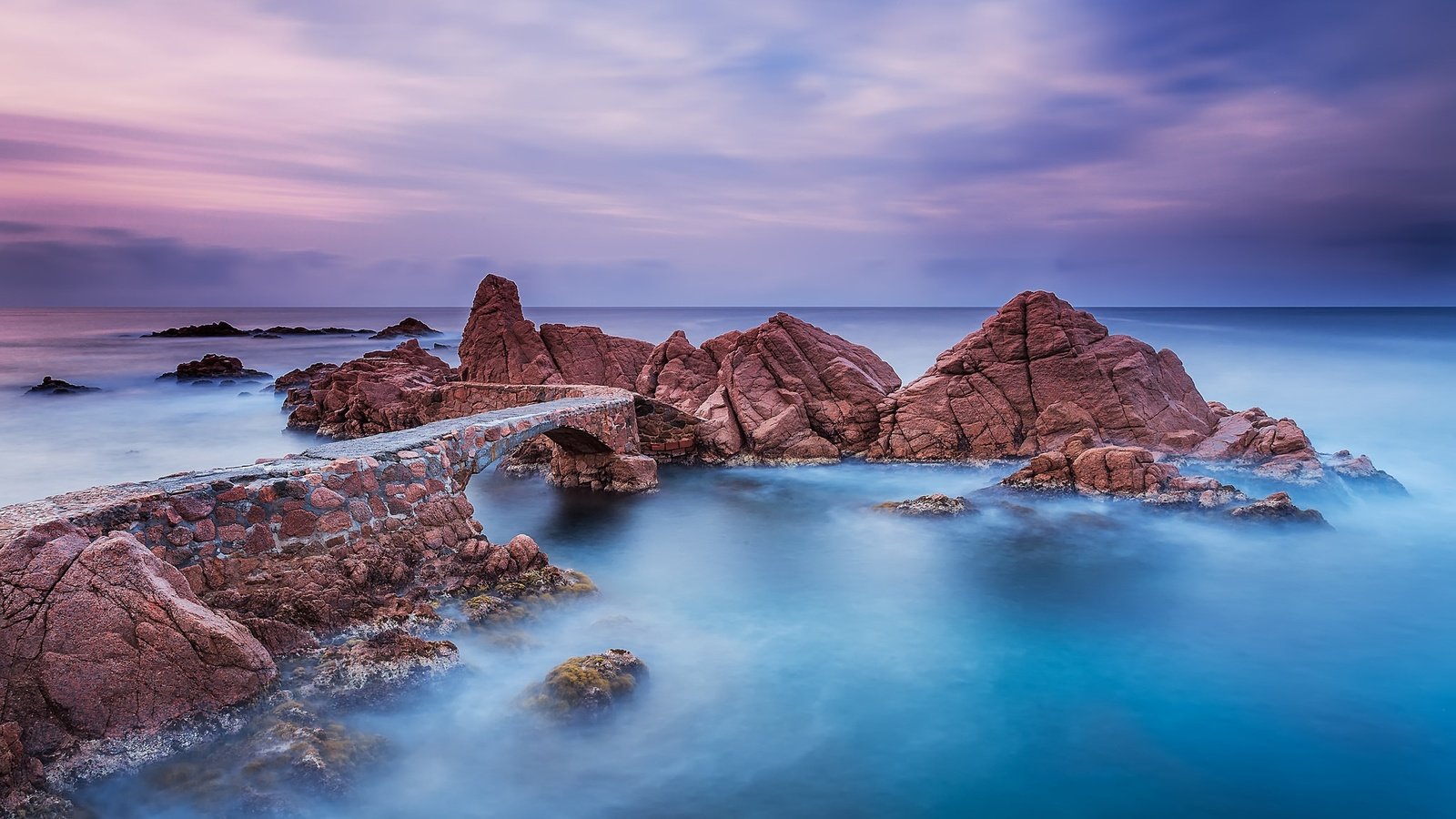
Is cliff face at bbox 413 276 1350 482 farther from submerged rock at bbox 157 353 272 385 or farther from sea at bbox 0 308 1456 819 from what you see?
submerged rock at bbox 157 353 272 385

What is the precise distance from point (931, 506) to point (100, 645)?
42.1 ft

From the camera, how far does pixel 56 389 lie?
115ft

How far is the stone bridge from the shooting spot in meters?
7.88

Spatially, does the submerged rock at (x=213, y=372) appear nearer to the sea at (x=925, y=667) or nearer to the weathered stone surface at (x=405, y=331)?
the sea at (x=925, y=667)

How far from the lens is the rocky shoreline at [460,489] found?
6750 mm

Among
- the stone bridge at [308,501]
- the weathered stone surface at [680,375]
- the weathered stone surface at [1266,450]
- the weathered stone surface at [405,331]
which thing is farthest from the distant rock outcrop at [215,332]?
the weathered stone surface at [1266,450]

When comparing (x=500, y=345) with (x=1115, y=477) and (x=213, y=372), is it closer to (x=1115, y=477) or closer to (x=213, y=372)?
(x=1115, y=477)

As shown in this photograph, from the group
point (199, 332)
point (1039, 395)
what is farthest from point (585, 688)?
point (199, 332)

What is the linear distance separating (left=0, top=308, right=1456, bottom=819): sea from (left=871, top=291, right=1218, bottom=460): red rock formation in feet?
4.05

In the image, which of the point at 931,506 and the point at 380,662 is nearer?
the point at 380,662

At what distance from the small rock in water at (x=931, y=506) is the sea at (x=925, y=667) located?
1.25ft

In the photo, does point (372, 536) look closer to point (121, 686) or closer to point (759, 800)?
point (121, 686)

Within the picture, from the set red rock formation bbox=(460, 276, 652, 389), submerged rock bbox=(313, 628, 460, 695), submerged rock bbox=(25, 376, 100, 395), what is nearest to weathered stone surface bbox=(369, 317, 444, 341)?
submerged rock bbox=(25, 376, 100, 395)

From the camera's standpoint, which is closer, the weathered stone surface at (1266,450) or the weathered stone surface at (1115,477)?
the weathered stone surface at (1115,477)
